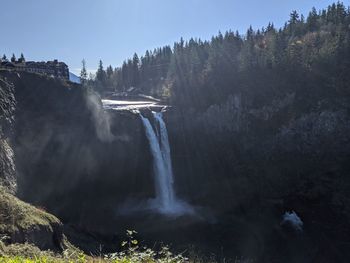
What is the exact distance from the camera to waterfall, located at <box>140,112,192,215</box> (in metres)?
38.0

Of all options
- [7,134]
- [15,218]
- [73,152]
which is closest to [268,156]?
[73,152]

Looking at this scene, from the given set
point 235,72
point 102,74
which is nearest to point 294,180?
point 235,72

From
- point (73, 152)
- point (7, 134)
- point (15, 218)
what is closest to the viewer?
point (15, 218)

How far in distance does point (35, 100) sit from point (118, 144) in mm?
9405

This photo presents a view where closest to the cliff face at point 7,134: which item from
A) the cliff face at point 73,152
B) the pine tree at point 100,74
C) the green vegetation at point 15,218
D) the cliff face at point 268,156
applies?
the cliff face at point 73,152

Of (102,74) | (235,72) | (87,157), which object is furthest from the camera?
(102,74)

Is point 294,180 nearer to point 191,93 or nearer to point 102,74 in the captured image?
point 191,93

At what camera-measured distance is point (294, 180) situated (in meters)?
41.2

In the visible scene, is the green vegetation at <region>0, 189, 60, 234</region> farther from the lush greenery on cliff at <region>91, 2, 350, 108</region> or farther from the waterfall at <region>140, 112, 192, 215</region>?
the lush greenery on cliff at <region>91, 2, 350, 108</region>

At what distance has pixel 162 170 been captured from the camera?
132 ft

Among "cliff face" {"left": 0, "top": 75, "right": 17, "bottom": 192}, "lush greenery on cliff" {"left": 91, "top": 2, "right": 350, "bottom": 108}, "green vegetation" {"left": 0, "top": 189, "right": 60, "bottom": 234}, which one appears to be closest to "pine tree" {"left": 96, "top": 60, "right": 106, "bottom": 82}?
"lush greenery on cliff" {"left": 91, "top": 2, "right": 350, "bottom": 108}

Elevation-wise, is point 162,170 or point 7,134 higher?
point 7,134

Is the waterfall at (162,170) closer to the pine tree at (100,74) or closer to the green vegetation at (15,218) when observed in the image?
the green vegetation at (15,218)

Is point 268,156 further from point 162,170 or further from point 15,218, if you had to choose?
point 15,218
